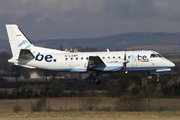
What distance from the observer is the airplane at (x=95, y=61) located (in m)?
36.5

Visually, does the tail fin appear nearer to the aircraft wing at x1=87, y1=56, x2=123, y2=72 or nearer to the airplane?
the airplane

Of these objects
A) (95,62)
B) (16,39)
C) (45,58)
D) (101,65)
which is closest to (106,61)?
(101,65)

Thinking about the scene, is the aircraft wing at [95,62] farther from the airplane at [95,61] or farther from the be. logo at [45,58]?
the be. logo at [45,58]

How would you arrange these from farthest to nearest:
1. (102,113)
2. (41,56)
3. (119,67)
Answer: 1. (102,113)
2. (41,56)
3. (119,67)

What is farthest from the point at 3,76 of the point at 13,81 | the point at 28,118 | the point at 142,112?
the point at 142,112

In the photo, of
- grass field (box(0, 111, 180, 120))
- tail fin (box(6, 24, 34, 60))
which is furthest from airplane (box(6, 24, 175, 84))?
grass field (box(0, 111, 180, 120))

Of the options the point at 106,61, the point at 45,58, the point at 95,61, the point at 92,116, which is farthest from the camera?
the point at 92,116

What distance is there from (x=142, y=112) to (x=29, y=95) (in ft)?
93.0

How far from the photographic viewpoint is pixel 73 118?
130 ft

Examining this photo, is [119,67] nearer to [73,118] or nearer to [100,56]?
[100,56]

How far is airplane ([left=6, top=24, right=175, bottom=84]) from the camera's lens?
36.5 metres

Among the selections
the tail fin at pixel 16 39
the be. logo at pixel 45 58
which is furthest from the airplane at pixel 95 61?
the tail fin at pixel 16 39

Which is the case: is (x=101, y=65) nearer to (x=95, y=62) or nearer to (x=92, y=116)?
(x=95, y=62)

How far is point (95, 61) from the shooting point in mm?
36219
